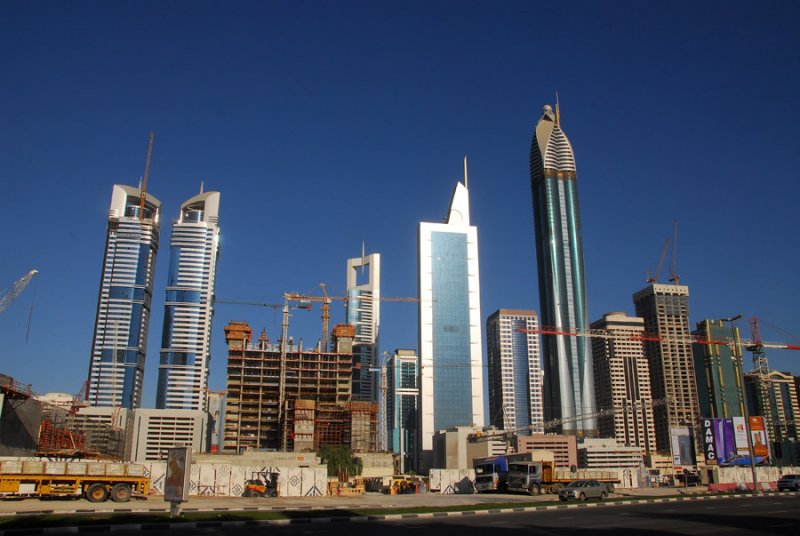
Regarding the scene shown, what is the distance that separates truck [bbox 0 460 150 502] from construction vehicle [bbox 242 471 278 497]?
13314 mm

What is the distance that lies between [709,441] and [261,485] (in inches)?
2661

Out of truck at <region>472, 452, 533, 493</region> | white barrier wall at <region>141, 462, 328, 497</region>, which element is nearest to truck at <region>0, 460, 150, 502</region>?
white barrier wall at <region>141, 462, 328, 497</region>

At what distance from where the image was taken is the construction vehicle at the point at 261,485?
55.2 metres

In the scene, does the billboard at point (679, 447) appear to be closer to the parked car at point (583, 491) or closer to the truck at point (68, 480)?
the parked car at point (583, 491)

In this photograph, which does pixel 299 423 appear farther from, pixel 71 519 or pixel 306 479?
pixel 71 519

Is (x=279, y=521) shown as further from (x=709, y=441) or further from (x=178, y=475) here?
(x=709, y=441)

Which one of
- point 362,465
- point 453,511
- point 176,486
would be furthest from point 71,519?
point 362,465

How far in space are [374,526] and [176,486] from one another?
9642 millimetres

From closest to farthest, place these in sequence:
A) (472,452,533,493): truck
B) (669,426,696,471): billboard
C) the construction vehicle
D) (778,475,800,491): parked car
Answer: the construction vehicle < (778,475,800,491): parked car < (472,452,533,493): truck < (669,426,696,471): billboard

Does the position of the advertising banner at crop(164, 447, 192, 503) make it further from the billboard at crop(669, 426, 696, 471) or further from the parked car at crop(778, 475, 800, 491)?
the billboard at crop(669, 426, 696, 471)

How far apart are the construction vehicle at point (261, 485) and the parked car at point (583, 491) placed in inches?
896

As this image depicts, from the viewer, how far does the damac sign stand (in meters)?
95.2

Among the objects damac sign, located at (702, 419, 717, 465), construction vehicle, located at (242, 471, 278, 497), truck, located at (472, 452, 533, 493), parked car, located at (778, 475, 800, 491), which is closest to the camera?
construction vehicle, located at (242, 471, 278, 497)

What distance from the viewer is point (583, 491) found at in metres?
50.2
